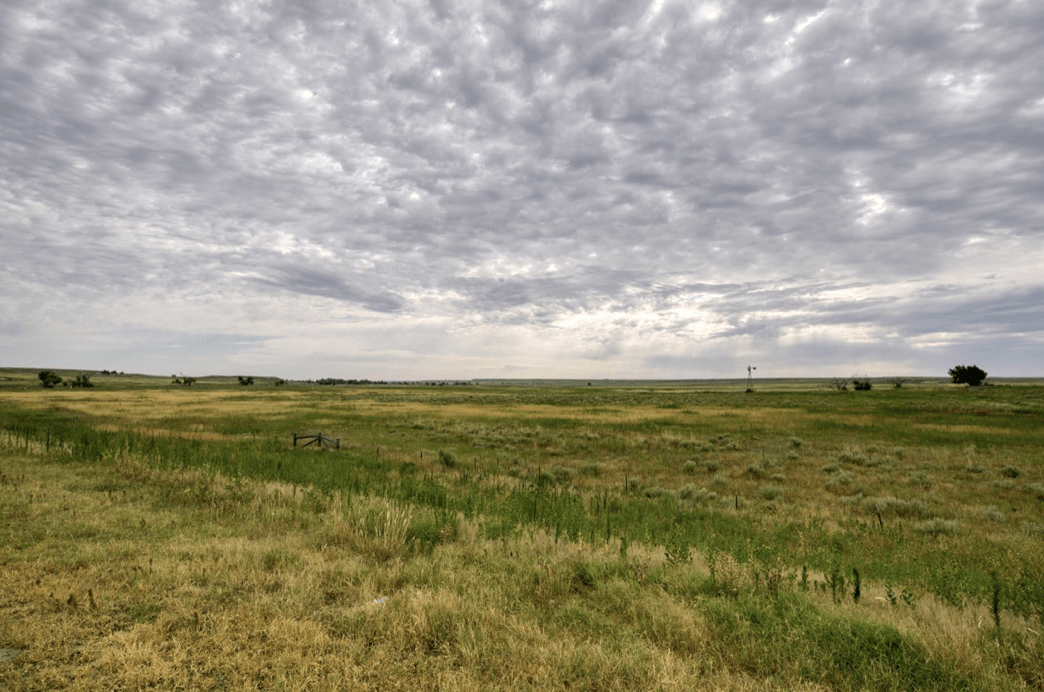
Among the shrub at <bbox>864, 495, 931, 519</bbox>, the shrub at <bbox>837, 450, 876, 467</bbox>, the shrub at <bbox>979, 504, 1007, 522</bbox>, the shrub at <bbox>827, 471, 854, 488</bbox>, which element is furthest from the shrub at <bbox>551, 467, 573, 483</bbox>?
the shrub at <bbox>837, 450, 876, 467</bbox>

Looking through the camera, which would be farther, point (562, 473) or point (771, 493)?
point (562, 473)

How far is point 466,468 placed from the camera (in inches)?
763

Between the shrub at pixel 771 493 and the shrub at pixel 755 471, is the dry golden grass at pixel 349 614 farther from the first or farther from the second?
the shrub at pixel 755 471

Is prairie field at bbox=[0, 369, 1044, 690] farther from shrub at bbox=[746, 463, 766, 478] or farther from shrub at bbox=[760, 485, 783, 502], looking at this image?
shrub at bbox=[746, 463, 766, 478]

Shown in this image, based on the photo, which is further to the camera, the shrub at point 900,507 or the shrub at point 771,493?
the shrub at point 771,493

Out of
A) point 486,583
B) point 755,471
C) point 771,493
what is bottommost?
point 755,471

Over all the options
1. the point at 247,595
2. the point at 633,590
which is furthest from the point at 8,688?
the point at 633,590

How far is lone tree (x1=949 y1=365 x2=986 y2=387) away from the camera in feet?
358

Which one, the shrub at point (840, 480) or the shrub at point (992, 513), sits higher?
the shrub at point (992, 513)

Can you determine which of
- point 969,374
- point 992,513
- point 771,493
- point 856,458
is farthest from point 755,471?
point 969,374

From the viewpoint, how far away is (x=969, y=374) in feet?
362

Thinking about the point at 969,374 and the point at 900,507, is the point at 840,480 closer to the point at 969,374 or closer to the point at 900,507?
the point at 900,507

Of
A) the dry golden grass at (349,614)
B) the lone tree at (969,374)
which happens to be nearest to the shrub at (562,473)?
the dry golden grass at (349,614)

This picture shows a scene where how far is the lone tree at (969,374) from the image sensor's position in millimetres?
109000
